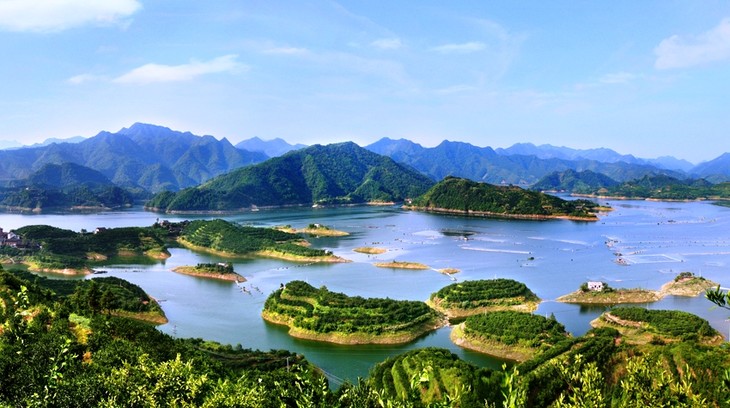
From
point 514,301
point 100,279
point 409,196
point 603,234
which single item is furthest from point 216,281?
point 409,196

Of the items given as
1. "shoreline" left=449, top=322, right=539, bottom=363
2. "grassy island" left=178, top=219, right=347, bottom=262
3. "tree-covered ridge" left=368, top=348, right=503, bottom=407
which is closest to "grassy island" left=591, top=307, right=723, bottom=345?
"shoreline" left=449, top=322, right=539, bottom=363

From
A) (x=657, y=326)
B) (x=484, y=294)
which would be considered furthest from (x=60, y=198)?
(x=657, y=326)

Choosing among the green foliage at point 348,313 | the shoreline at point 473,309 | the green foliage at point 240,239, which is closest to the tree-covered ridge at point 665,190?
the green foliage at point 240,239

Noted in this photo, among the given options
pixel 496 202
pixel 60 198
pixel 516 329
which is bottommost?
pixel 516 329

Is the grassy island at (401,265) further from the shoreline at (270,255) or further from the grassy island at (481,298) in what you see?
the grassy island at (481,298)

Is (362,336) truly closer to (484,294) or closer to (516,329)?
(516,329)
